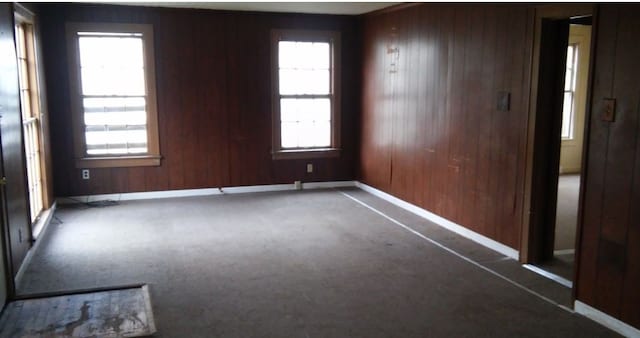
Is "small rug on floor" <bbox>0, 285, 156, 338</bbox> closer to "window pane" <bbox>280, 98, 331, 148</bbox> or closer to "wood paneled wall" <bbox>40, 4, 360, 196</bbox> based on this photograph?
"wood paneled wall" <bbox>40, 4, 360, 196</bbox>

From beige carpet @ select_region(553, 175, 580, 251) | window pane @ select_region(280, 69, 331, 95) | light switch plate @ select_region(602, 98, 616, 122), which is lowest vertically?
beige carpet @ select_region(553, 175, 580, 251)

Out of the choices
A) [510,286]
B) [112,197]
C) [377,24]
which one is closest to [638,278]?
[510,286]

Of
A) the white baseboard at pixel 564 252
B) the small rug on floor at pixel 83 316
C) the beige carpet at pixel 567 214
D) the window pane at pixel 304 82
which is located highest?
the window pane at pixel 304 82

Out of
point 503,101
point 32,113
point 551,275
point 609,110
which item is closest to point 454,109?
point 503,101

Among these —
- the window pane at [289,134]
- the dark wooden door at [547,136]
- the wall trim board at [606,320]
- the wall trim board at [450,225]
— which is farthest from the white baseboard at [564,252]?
the window pane at [289,134]

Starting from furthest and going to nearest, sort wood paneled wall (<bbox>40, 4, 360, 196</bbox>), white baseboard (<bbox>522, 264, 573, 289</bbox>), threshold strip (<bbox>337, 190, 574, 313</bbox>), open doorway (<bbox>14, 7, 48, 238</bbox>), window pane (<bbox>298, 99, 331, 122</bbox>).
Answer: window pane (<bbox>298, 99, 331, 122</bbox>) < wood paneled wall (<bbox>40, 4, 360, 196</bbox>) < open doorway (<bbox>14, 7, 48, 238</bbox>) < white baseboard (<bbox>522, 264, 573, 289</bbox>) < threshold strip (<bbox>337, 190, 574, 313</bbox>)

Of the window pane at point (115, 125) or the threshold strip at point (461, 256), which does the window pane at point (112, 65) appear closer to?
the window pane at point (115, 125)

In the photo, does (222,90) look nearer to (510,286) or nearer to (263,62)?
(263,62)

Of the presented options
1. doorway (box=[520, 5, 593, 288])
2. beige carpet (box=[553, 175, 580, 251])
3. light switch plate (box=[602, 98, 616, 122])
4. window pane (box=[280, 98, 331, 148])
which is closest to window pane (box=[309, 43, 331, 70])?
window pane (box=[280, 98, 331, 148])

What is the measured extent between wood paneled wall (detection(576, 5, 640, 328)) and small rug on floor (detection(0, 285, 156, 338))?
2.70 m

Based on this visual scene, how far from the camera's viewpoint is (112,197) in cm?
665

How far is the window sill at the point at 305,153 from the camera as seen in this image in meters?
7.23

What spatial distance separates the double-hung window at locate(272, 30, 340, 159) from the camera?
708 centimetres

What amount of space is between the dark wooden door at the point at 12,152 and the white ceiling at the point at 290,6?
222cm
